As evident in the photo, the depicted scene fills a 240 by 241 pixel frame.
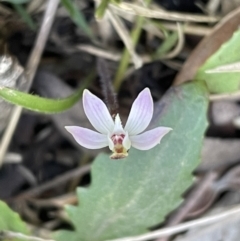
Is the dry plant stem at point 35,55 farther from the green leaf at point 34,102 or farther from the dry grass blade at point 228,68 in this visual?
the dry grass blade at point 228,68

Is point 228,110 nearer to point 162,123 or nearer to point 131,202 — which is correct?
point 162,123

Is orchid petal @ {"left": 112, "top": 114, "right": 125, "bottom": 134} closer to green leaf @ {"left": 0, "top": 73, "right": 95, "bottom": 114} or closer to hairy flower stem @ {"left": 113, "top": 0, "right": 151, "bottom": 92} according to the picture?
green leaf @ {"left": 0, "top": 73, "right": 95, "bottom": 114}

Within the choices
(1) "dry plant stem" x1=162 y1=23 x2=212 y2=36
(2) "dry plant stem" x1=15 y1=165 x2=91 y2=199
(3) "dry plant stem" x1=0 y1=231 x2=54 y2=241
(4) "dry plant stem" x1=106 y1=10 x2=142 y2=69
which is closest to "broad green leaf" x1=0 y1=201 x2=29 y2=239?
(3) "dry plant stem" x1=0 y1=231 x2=54 y2=241

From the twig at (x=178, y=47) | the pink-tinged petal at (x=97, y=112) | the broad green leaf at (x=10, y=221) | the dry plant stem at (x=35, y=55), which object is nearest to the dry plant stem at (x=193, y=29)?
the twig at (x=178, y=47)

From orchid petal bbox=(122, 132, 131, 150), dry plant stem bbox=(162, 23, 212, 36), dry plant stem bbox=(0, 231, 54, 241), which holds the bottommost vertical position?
dry plant stem bbox=(0, 231, 54, 241)

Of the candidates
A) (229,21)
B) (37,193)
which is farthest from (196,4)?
(37,193)
